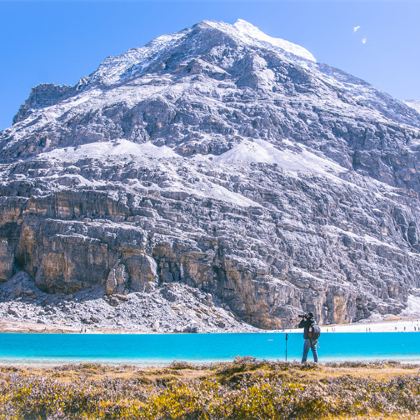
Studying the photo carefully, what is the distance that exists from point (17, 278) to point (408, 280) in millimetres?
112188

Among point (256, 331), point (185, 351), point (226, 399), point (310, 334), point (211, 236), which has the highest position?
point (211, 236)

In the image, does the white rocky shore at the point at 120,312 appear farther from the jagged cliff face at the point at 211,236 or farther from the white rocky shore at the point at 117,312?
the jagged cliff face at the point at 211,236

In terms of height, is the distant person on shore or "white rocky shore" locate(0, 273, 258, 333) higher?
the distant person on shore

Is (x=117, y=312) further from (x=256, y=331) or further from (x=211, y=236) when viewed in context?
(x=211, y=236)

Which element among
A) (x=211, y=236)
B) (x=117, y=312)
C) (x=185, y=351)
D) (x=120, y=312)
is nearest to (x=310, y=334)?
(x=185, y=351)

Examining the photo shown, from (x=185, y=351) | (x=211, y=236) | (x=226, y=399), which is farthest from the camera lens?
(x=211, y=236)

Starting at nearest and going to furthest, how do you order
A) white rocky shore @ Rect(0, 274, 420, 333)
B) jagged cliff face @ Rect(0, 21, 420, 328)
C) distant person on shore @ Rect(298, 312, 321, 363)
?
distant person on shore @ Rect(298, 312, 321, 363)
white rocky shore @ Rect(0, 274, 420, 333)
jagged cliff face @ Rect(0, 21, 420, 328)

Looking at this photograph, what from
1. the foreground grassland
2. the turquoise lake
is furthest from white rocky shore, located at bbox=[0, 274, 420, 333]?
the foreground grassland

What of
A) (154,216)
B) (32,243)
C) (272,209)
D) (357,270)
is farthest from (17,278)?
(357,270)

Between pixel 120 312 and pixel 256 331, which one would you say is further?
pixel 256 331

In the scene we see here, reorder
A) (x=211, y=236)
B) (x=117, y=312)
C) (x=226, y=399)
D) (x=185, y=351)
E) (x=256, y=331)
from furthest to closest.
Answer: (x=211, y=236), (x=256, y=331), (x=117, y=312), (x=185, y=351), (x=226, y=399)

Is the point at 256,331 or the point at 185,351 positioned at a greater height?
the point at 185,351

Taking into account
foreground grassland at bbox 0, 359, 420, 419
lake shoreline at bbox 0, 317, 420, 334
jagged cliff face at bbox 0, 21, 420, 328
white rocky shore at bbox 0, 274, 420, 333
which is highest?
jagged cliff face at bbox 0, 21, 420, 328

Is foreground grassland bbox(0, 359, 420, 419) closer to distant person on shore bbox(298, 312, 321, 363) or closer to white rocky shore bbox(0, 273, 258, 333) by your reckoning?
distant person on shore bbox(298, 312, 321, 363)
